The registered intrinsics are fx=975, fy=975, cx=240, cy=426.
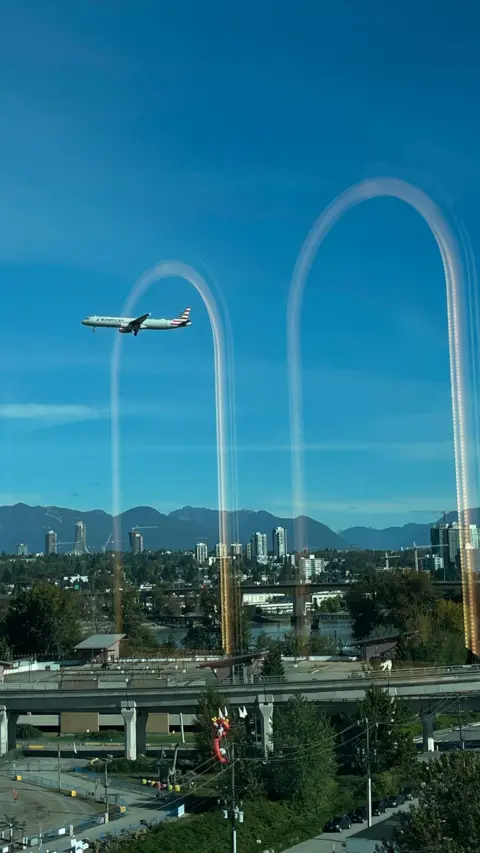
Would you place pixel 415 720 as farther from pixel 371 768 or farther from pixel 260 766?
pixel 260 766

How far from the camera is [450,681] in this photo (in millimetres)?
32875

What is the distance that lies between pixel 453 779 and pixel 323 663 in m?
30.6

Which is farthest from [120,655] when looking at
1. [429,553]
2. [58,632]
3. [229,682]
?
[429,553]

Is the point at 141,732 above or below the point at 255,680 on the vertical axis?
below

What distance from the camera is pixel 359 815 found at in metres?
24.2

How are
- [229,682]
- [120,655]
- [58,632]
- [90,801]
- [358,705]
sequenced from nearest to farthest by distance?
[90,801], [358,705], [229,682], [120,655], [58,632]

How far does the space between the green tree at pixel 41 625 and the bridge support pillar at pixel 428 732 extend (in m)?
34.7

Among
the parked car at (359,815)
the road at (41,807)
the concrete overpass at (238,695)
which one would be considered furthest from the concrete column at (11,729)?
the parked car at (359,815)

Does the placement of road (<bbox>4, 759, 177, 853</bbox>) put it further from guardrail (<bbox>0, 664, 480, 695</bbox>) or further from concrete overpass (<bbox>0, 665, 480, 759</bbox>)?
guardrail (<bbox>0, 664, 480, 695</bbox>)

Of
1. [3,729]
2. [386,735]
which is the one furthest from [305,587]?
[386,735]

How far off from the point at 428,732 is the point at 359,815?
350 inches

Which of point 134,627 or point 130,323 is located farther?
point 134,627

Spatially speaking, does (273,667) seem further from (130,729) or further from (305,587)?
(305,587)

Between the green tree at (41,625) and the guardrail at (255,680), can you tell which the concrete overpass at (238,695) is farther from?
the green tree at (41,625)
